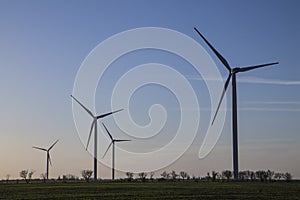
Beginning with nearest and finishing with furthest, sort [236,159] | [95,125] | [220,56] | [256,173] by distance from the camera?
[236,159] < [220,56] < [95,125] < [256,173]

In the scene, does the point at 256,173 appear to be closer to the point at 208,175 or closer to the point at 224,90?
the point at 208,175

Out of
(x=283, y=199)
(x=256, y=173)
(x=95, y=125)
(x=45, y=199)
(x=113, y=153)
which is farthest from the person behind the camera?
(x=256, y=173)

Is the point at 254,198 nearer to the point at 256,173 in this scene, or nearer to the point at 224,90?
the point at 224,90

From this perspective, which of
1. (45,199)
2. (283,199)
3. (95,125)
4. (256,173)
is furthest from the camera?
(256,173)

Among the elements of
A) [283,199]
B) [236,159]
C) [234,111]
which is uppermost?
[234,111]

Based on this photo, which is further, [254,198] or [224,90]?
[224,90]

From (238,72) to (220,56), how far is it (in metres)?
4.32

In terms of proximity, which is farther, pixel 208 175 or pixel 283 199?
pixel 208 175

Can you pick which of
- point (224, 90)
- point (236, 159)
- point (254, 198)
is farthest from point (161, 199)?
point (224, 90)

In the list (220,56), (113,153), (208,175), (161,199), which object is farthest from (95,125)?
(161,199)

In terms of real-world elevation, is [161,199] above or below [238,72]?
below

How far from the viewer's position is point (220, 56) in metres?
92.2

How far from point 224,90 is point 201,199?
37.0m

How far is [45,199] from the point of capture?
58031 millimetres
